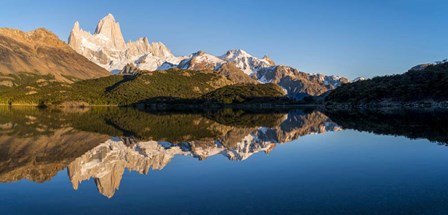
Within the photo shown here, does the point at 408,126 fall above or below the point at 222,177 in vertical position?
above

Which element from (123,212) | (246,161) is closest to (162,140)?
(246,161)

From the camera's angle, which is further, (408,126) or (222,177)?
(408,126)

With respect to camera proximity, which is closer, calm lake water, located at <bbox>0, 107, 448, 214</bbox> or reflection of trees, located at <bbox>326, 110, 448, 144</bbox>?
calm lake water, located at <bbox>0, 107, 448, 214</bbox>

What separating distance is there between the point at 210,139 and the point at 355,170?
28852 millimetres

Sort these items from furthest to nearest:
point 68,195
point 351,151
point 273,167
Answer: point 351,151
point 273,167
point 68,195

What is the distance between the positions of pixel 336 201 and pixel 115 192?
14.7m

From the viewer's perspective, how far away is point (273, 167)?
35531mm

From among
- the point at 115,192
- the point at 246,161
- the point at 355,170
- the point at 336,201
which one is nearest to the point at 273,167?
the point at 246,161

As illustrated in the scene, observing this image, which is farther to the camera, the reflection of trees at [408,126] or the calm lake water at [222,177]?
the reflection of trees at [408,126]

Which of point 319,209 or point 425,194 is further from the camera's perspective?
point 425,194

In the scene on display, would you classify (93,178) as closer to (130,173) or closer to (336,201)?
(130,173)

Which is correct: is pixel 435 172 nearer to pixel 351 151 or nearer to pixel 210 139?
pixel 351 151

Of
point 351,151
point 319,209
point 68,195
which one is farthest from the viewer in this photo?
point 351,151

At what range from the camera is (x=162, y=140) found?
56.3 metres
